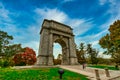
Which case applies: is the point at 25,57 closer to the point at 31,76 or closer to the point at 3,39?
the point at 3,39

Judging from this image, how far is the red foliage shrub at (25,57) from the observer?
3488 centimetres

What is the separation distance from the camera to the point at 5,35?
3219 cm

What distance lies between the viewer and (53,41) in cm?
2344

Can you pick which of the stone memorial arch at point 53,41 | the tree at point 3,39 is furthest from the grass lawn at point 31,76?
the tree at point 3,39

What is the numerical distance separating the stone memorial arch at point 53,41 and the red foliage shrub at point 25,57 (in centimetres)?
1626

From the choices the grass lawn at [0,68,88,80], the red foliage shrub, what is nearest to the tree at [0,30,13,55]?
the red foliage shrub

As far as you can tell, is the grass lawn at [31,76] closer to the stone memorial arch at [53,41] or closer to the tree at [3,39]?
the stone memorial arch at [53,41]

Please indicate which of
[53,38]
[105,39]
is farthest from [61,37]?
[105,39]

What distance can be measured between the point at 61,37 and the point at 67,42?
9.04 feet

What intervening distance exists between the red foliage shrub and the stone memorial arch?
1626 cm

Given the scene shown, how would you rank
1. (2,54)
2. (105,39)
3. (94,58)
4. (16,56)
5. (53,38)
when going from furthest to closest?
(94,58)
(16,56)
(2,54)
(105,39)
(53,38)

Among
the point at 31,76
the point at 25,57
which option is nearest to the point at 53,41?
the point at 31,76

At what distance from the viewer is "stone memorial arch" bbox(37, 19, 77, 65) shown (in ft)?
67.7

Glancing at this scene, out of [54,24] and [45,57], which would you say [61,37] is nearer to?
[54,24]
